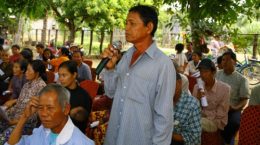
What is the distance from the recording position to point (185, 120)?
3.44 m

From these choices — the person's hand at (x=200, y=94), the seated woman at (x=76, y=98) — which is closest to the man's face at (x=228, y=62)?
the person's hand at (x=200, y=94)

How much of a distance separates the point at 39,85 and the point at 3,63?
299cm

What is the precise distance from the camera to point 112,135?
105 inches

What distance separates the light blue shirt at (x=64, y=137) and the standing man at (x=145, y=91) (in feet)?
0.94

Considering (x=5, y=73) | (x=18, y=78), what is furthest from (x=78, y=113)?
(x=5, y=73)

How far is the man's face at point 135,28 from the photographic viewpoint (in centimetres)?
251

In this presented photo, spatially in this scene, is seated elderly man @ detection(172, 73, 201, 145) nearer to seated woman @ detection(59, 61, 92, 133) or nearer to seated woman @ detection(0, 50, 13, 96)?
seated woman @ detection(59, 61, 92, 133)

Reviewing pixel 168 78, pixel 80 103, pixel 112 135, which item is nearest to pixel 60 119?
pixel 112 135

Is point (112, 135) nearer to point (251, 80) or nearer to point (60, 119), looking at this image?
point (60, 119)

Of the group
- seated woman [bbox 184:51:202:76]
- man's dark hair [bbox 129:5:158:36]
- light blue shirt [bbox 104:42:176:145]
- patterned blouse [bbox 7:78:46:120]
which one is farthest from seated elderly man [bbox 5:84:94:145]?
seated woman [bbox 184:51:202:76]

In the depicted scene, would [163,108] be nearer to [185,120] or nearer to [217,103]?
[185,120]

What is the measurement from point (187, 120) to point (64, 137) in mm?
1383

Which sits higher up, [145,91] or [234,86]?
[145,91]

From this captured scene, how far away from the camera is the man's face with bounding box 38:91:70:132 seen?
240 centimetres
